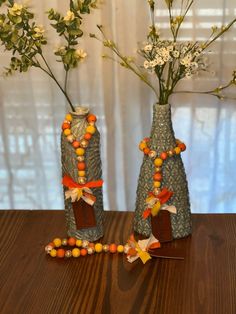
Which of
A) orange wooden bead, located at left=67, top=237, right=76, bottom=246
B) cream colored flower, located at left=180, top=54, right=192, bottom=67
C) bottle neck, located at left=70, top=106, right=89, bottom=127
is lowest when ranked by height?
orange wooden bead, located at left=67, top=237, right=76, bottom=246

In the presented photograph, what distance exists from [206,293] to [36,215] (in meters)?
0.49

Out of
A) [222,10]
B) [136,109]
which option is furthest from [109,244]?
[222,10]

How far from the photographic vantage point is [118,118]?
61.5 inches

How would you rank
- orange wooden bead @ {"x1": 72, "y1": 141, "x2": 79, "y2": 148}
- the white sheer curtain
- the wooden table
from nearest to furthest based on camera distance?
the wooden table, orange wooden bead @ {"x1": 72, "y1": 141, "x2": 79, "y2": 148}, the white sheer curtain

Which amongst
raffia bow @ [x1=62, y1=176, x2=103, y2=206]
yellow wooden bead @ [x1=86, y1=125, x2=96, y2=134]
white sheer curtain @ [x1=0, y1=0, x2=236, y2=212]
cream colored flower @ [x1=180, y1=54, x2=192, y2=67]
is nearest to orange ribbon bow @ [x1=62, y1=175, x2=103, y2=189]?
raffia bow @ [x1=62, y1=176, x2=103, y2=206]

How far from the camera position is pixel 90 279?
109 centimetres

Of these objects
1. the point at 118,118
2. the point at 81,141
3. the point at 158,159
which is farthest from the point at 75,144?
the point at 118,118

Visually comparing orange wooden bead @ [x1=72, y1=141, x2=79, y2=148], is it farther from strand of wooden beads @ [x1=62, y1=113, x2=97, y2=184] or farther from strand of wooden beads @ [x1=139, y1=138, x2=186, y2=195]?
strand of wooden beads @ [x1=139, y1=138, x2=186, y2=195]

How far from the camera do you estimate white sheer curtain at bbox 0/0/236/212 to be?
4.77 ft

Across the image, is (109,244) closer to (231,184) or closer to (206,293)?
(206,293)

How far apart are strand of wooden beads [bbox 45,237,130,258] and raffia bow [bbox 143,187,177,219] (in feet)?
0.31

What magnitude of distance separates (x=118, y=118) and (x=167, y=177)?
0.44 metres

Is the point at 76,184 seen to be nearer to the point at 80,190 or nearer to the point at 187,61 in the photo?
the point at 80,190

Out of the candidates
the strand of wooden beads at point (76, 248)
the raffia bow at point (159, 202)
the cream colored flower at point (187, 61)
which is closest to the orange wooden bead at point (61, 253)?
the strand of wooden beads at point (76, 248)
